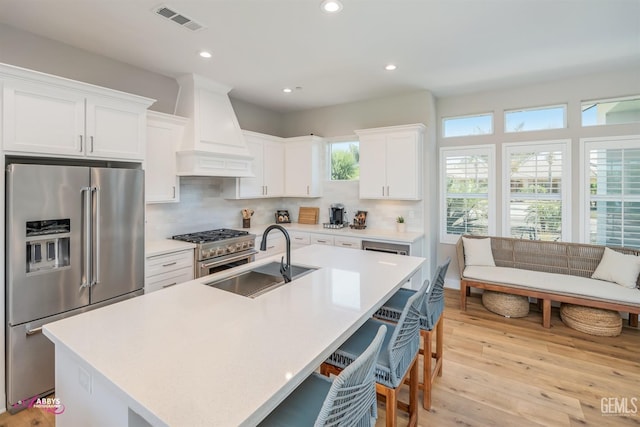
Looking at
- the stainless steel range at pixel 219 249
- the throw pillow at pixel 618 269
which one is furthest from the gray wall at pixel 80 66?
the throw pillow at pixel 618 269

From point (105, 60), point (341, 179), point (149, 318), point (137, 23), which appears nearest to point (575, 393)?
point (149, 318)

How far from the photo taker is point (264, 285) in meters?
2.00

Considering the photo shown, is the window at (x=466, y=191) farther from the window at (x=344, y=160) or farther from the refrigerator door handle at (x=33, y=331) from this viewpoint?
the refrigerator door handle at (x=33, y=331)

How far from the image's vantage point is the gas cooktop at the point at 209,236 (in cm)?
351

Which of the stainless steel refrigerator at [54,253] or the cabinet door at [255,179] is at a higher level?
the cabinet door at [255,179]

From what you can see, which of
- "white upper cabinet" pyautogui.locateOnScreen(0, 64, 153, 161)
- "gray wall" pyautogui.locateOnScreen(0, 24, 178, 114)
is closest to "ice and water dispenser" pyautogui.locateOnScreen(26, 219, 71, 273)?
"white upper cabinet" pyautogui.locateOnScreen(0, 64, 153, 161)

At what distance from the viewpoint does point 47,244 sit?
2.28 metres

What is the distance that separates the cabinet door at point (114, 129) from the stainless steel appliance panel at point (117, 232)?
9.2 inches

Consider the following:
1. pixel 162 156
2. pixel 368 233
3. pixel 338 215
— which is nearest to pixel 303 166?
pixel 338 215

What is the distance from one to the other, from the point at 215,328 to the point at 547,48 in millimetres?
3785

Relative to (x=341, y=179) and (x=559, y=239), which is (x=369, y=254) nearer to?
(x=341, y=179)

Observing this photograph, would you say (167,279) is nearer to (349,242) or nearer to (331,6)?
(349,242)

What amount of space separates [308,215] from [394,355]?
3773mm

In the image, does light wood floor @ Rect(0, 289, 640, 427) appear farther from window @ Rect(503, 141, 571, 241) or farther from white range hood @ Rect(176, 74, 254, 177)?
white range hood @ Rect(176, 74, 254, 177)
